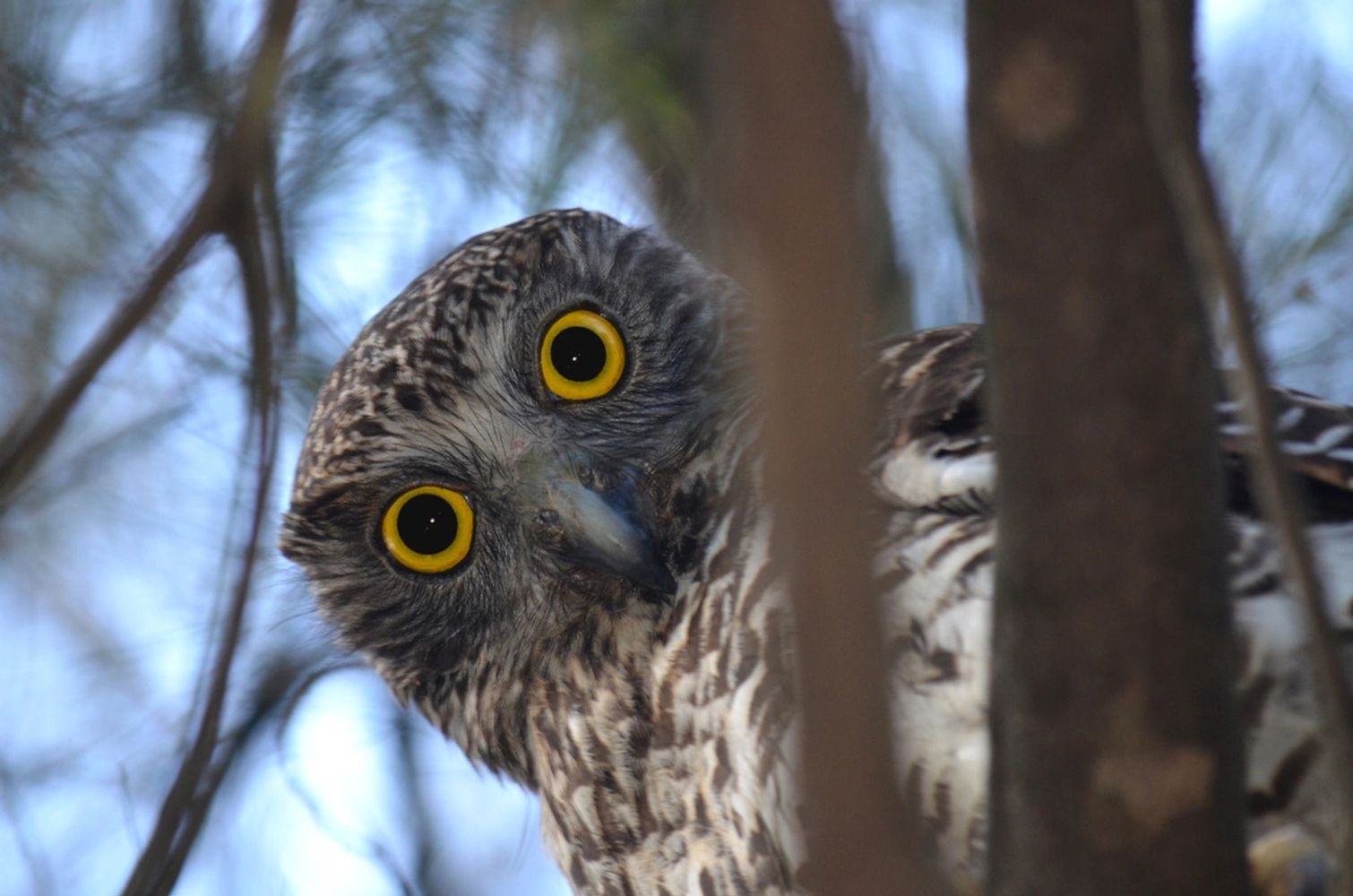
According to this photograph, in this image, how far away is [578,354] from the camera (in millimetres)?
2891

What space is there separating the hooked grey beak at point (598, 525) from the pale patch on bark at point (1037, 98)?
1.53 meters

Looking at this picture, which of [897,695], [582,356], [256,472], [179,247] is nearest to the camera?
[897,695]

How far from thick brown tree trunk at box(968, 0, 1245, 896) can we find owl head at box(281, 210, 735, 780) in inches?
55.7

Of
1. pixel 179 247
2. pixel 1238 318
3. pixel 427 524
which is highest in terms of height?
pixel 179 247

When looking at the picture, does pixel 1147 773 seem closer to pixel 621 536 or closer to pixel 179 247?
pixel 179 247

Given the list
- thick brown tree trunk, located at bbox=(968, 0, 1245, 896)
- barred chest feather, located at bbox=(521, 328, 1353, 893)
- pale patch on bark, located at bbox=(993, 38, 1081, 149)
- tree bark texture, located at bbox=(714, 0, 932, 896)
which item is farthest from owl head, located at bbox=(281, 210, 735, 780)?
tree bark texture, located at bbox=(714, 0, 932, 896)

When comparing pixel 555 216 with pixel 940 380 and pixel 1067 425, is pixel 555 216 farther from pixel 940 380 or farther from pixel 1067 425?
pixel 1067 425

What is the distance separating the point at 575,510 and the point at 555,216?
67 centimetres

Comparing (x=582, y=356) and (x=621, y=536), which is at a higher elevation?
(x=582, y=356)

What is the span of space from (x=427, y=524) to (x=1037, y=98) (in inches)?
76.4

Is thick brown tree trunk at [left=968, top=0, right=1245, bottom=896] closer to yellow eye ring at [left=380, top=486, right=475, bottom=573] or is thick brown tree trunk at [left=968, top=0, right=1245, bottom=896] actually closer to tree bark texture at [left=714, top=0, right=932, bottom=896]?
tree bark texture at [left=714, top=0, right=932, bottom=896]

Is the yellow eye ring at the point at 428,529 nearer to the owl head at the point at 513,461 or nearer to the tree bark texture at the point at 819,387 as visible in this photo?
the owl head at the point at 513,461

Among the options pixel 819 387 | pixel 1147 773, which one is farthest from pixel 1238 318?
pixel 819 387

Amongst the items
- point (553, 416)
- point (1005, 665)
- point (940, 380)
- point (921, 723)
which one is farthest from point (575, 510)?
point (1005, 665)
